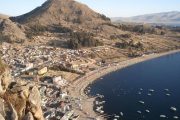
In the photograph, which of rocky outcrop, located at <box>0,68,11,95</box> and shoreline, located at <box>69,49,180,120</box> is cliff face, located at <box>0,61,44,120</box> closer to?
rocky outcrop, located at <box>0,68,11,95</box>

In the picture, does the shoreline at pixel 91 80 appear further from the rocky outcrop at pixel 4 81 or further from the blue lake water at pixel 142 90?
the rocky outcrop at pixel 4 81

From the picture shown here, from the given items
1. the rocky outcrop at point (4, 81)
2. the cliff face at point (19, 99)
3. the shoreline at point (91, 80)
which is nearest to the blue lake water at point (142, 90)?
the shoreline at point (91, 80)

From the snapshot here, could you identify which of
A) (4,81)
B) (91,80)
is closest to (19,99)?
(4,81)

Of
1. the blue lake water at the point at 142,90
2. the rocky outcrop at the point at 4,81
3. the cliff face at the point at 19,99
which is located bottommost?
the blue lake water at the point at 142,90

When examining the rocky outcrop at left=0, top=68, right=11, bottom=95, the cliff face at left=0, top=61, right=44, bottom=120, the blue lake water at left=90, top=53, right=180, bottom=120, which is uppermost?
the rocky outcrop at left=0, top=68, right=11, bottom=95

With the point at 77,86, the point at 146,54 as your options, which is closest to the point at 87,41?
the point at 146,54

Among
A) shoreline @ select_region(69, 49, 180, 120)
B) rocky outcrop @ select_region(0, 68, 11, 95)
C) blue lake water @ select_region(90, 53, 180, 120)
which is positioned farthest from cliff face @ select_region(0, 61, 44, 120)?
blue lake water @ select_region(90, 53, 180, 120)
